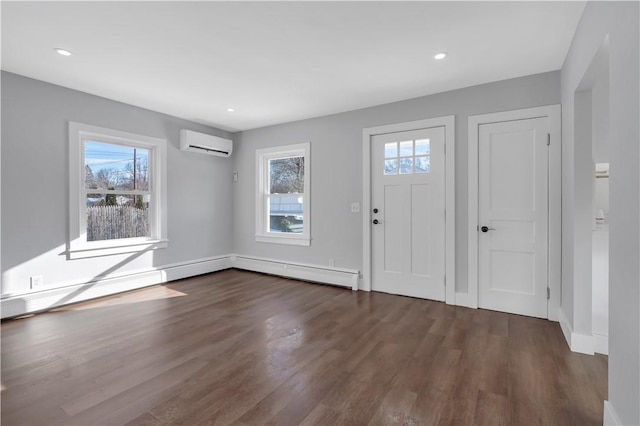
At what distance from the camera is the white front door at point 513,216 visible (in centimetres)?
319

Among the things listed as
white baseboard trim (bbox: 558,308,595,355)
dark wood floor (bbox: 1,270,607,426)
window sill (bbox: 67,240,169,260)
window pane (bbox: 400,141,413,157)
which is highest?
window pane (bbox: 400,141,413,157)

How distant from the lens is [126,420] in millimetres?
1676

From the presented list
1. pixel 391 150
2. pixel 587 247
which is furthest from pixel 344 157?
pixel 587 247

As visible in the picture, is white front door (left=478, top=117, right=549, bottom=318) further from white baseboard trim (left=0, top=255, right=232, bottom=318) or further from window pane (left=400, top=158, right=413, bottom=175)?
white baseboard trim (left=0, top=255, right=232, bottom=318)

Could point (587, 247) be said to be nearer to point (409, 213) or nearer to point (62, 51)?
point (409, 213)

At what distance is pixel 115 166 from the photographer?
13.9ft

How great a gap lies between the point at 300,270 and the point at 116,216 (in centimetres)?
269

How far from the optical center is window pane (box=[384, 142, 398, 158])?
4082mm

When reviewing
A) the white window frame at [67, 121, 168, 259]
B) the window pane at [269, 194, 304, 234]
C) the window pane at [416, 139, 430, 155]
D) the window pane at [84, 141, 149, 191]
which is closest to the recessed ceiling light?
the white window frame at [67, 121, 168, 259]

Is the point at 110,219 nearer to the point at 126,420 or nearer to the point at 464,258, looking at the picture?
the point at 126,420

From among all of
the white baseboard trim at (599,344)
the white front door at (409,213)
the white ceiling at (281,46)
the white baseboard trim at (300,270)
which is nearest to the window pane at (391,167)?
the white front door at (409,213)

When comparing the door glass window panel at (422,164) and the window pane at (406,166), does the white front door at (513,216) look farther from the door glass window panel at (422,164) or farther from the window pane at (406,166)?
the window pane at (406,166)

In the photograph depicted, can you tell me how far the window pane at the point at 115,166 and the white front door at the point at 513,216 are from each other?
176 inches

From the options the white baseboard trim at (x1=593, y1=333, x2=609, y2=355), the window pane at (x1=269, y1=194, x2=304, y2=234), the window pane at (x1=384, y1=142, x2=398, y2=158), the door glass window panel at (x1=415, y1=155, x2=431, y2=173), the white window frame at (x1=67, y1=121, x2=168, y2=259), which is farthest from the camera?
the window pane at (x1=269, y1=194, x2=304, y2=234)
